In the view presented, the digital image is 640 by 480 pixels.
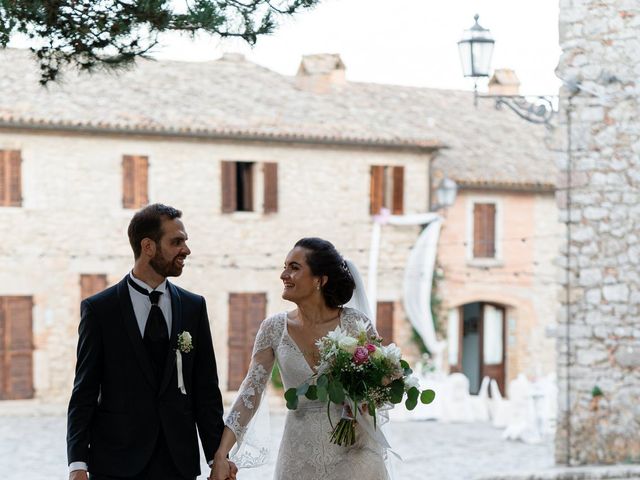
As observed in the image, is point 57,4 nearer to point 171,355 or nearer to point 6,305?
point 171,355

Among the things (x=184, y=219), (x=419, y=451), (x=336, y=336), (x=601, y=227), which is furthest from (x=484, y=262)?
(x=336, y=336)

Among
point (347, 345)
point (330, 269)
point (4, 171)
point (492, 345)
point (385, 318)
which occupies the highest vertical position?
point (4, 171)

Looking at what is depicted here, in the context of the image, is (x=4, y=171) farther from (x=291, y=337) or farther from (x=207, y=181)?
(x=291, y=337)

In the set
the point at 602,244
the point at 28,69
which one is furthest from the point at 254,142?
the point at 602,244

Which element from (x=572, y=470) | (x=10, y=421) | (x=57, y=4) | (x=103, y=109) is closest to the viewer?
(x=57, y=4)

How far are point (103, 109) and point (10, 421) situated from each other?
5.93m

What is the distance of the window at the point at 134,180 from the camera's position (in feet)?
74.8

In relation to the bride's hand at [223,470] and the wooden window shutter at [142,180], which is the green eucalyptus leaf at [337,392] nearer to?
the bride's hand at [223,470]

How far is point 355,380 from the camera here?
15.5ft

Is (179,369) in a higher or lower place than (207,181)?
lower

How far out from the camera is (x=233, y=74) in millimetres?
25781

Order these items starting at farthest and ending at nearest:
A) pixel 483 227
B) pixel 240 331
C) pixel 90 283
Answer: pixel 483 227 < pixel 240 331 < pixel 90 283

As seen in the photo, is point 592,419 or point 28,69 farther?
point 28,69

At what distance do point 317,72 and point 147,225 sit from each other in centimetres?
2191
